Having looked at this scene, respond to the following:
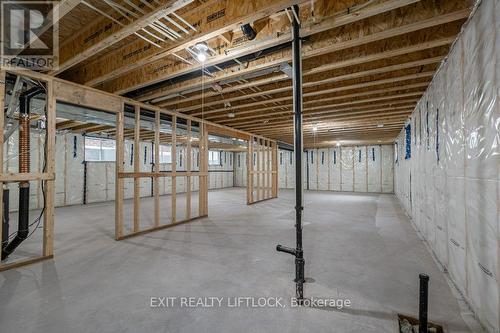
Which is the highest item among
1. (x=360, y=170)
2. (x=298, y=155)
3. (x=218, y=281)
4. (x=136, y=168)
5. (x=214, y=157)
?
(x=214, y=157)

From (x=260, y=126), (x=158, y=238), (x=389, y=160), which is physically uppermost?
(x=260, y=126)

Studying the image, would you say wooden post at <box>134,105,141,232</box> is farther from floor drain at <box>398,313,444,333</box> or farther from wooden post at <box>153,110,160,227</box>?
floor drain at <box>398,313,444,333</box>

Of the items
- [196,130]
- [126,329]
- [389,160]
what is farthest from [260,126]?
[389,160]

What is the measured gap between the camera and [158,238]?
383cm

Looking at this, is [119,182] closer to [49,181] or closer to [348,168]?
[49,181]

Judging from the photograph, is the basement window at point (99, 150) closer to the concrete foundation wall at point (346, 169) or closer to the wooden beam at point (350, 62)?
the wooden beam at point (350, 62)

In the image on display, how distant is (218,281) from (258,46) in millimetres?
2391

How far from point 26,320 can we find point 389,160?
11.8 m

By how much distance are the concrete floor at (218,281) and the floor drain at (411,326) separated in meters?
0.06

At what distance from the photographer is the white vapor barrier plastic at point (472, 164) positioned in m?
1.50

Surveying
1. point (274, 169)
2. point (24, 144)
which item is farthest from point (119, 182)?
point (274, 169)

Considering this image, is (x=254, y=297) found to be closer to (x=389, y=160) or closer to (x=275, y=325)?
(x=275, y=325)

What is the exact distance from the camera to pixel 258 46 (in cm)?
232

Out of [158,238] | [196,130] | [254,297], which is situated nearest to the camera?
[254,297]
